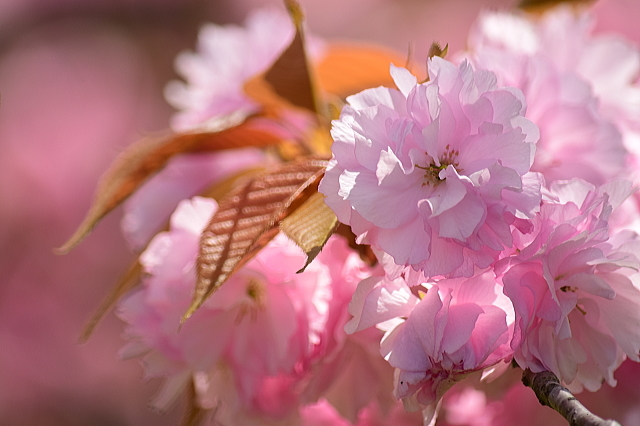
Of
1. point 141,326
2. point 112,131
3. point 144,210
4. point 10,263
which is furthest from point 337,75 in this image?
point 112,131

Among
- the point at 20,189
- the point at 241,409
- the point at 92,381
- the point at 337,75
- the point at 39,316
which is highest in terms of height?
the point at 337,75

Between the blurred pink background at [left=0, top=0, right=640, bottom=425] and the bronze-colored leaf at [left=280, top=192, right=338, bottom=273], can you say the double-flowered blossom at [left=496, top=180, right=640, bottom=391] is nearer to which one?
the bronze-colored leaf at [left=280, top=192, right=338, bottom=273]

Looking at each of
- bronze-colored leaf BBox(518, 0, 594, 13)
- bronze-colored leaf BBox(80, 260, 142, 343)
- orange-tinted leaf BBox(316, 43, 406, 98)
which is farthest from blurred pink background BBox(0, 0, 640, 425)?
bronze-colored leaf BBox(80, 260, 142, 343)

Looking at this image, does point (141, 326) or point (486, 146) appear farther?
point (141, 326)

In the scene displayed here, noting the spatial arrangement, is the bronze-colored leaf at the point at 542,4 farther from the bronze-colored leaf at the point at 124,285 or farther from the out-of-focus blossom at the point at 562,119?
the bronze-colored leaf at the point at 124,285

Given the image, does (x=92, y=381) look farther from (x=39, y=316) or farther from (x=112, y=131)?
(x=112, y=131)

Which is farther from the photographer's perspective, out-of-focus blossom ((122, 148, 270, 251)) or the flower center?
out-of-focus blossom ((122, 148, 270, 251))

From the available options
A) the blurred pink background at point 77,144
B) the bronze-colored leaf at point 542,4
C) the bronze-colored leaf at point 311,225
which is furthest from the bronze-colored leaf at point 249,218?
the blurred pink background at point 77,144
